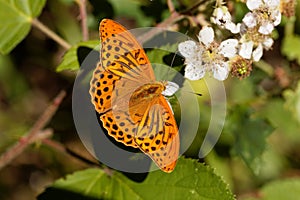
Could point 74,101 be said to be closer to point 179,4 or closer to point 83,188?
point 83,188

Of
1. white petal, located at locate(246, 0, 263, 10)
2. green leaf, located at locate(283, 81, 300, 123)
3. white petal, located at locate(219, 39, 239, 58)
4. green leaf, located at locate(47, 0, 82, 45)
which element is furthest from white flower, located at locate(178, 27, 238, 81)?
green leaf, located at locate(47, 0, 82, 45)

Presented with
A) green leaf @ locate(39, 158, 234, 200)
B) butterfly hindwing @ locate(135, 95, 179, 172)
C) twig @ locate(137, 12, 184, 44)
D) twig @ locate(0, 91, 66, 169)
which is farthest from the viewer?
twig @ locate(0, 91, 66, 169)

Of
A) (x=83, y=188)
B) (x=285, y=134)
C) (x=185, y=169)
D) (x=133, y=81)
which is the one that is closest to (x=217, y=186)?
(x=185, y=169)

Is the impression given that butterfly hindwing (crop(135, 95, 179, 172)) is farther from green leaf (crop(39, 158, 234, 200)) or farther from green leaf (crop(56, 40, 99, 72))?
green leaf (crop(56, 40, 99, 72))

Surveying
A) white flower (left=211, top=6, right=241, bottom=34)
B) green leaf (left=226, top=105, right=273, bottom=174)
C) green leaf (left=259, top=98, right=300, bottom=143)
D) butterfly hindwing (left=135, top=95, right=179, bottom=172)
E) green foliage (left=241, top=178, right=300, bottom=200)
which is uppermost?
white flower (left=211, top=6, right=241, bottom=34)

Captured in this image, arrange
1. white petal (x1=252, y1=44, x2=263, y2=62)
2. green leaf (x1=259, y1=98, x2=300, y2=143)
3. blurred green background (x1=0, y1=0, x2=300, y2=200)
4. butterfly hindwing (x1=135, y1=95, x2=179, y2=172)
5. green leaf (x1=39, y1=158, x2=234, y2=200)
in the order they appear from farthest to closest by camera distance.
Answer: green leaf (x1=259, y1=98, x2=300, y2=143) < blurred green background (x1=0, y1=0, x2=300, y2=200) < white petal (x1=252, y1=44, x2=263, y2=62) < green leaf (x1=39, y1=158, x2=234, y2=200) < butterfly hindwing (x1=135, y1=95, x2=179, y2=172)

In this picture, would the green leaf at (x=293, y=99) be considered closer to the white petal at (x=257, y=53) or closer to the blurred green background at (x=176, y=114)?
the blurred green background at (x=176, y=114)

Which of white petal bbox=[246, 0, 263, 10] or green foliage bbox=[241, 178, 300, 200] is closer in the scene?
white petal bbox=[246, 0, 263, 10]

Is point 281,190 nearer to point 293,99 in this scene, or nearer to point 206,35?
point 293,99
